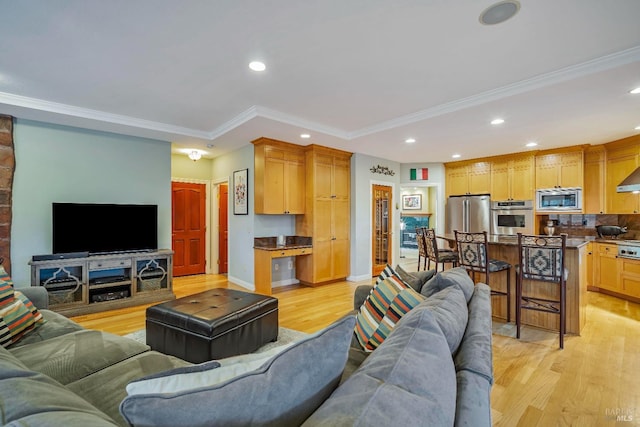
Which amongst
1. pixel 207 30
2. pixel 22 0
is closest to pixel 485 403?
pixel 207 30

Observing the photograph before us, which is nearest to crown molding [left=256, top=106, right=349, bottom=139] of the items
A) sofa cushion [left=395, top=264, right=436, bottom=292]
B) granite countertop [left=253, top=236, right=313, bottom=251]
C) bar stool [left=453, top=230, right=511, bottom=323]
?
granite countertop [left=253, top=236, right=313, bottom=251]

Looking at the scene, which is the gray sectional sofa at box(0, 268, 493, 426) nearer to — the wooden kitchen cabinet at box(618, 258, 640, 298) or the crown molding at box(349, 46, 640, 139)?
the crown molding at box(349, 46, 640, 139)

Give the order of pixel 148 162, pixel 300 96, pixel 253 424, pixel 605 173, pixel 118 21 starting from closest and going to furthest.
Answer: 1. pixel 253 424
2. pixel 118 21
3. pixel 300 96
4. pixel 148 162
5. pixel 605 173

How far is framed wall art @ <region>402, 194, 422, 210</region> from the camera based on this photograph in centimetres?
868

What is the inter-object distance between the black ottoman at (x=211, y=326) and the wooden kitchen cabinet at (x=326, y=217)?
8.14 feet

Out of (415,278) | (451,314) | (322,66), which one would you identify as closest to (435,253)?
(415,278)

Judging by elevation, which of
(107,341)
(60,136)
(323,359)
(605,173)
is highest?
(60,136)

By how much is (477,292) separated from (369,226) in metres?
4.15

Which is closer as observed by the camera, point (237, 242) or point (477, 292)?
point (477, 292)

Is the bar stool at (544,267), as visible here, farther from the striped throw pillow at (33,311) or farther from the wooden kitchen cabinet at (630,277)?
the striped throw pillow at (33,311)

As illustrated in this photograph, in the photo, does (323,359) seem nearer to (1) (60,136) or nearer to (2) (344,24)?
(2) (344,24)

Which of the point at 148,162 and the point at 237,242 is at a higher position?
the point at 148,162

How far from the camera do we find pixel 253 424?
2.34 feet

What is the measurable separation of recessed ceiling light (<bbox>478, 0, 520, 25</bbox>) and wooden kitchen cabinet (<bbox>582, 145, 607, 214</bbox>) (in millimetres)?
4595
